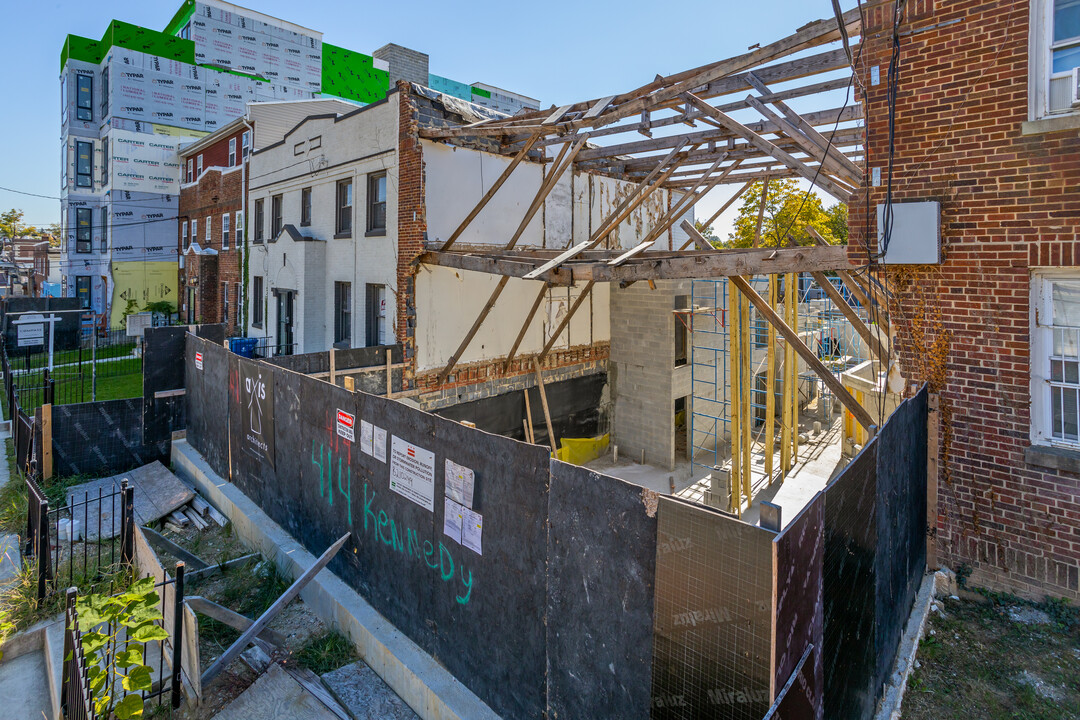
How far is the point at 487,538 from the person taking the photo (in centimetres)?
464

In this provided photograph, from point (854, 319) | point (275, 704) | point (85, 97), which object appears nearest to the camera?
point (275, 704)

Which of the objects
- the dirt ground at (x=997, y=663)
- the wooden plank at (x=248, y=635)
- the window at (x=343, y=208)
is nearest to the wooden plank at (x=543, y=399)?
the window at (x=343, y=208)

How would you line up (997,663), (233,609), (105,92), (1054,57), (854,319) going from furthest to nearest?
(105,92) < (854,319) < (233,609) < (1054,57) < (997,663)

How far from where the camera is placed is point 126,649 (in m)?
4.59

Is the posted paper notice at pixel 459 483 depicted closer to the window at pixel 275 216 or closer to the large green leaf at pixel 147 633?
the large green leaf at pixel 147 633

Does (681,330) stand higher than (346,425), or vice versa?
(681,330)

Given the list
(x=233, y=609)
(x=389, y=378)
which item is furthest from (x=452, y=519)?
(x=389, y=378)

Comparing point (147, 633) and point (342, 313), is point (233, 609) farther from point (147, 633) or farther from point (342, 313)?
point (342, 313)

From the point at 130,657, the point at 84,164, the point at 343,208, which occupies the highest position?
the point at 84,164

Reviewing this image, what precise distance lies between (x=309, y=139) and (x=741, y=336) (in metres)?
13.1

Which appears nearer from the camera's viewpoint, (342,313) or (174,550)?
(174,550)

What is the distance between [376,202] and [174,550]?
375 inches

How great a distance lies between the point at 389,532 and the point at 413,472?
881 millimetres

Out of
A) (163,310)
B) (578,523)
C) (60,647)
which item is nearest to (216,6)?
(163,310)
